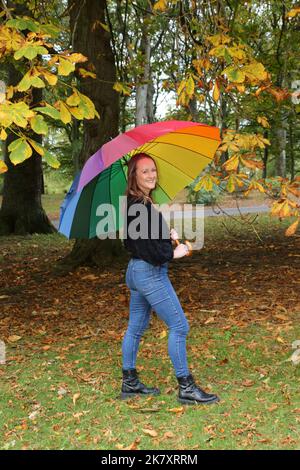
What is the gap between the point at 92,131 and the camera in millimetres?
8383

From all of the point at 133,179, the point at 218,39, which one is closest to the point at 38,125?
the point at 133,179

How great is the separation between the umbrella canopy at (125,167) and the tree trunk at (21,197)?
9.04 meters

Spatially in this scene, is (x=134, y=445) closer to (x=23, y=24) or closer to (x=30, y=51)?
(x=30, y=51)

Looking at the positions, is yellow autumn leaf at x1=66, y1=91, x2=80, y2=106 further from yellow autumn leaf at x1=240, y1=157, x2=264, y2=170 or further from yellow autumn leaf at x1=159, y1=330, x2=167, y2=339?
yellow autumn leaf at x1=159, y1=330, x2=167, y2=339

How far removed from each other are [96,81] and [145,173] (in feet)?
16.1

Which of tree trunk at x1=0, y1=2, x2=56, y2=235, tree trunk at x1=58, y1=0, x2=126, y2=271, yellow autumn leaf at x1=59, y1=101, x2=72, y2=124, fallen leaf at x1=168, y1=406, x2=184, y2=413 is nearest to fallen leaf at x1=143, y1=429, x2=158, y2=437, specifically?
fallen leaf at x1=168, y1=406, x2=184, y2=413

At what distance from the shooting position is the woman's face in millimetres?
3895

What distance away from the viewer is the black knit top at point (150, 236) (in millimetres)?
3756

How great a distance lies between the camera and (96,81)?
27.3ft

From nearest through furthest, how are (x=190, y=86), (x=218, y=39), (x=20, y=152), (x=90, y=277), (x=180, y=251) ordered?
(x=20, y=152)
(x=180, y=251)
(x=190, y=86)
(x=218, y=39)
(x=90, y=277)

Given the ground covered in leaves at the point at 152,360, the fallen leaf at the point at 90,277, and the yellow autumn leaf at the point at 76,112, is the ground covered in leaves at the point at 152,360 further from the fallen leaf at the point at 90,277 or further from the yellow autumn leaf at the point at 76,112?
the yellow autumn leaf at the point at 76,112

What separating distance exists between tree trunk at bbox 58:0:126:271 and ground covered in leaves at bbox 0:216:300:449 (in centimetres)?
144

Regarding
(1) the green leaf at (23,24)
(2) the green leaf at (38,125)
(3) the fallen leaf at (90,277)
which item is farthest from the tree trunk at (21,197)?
(2) the green leaf at (38,125)
